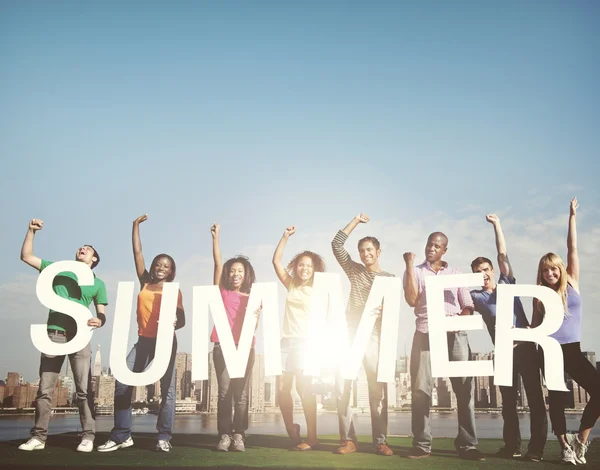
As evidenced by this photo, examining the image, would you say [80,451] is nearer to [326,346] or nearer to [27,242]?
[27,242]

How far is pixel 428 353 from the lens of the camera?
5926 mm

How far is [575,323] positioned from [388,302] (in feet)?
6.97

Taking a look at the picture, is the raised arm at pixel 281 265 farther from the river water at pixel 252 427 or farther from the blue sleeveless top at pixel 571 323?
the blue sleeveless top at pixel 571 323

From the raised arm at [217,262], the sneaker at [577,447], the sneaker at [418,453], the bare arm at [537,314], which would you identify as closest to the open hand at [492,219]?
the bare arm at [537,314]

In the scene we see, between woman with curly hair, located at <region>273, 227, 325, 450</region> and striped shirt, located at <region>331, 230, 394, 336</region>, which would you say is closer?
woman with curly hair, located at <region>273, 227, 325, 450</region>

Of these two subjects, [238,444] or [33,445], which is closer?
[33,445]

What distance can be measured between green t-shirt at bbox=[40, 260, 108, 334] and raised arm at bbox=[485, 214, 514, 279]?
4.94 meters

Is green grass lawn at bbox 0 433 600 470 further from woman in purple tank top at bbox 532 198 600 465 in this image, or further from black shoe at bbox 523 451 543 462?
woman in purple tank top at bbox 532 198 600 465

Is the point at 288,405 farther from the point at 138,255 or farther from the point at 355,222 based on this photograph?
the point at 138,255

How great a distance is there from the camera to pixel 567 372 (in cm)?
592

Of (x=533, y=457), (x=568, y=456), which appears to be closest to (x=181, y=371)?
(x=533, y=457)

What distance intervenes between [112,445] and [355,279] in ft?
11.2

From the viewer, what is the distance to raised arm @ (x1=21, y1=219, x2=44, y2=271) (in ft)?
20.5

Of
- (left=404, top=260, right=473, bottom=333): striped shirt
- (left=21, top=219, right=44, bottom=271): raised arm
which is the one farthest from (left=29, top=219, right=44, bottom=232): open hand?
(left=404, top=260, right=473, bottom=333): striped shirt
